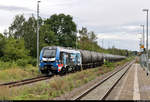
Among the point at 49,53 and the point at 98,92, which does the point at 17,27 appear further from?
the point at 98,92

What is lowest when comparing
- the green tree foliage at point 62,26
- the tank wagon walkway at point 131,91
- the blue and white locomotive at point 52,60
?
the tank wagon walkway at point 131,91

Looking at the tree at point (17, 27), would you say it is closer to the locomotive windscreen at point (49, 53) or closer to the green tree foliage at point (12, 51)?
the green tree foliage at point (12, 51)

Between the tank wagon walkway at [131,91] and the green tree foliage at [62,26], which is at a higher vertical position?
the green tree foliage at [62,26]

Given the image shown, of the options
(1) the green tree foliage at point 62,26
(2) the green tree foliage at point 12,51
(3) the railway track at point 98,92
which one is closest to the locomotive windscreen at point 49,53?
(3) the railway track at point 98,92

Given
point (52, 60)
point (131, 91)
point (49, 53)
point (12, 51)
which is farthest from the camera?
point (12, 51)

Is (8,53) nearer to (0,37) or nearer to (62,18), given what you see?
(0,37)

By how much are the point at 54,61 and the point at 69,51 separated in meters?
4.71

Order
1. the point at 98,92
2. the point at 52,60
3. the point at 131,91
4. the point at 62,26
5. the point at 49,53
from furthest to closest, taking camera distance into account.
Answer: the point at 62,26 < the point at 49,53 < the point at 52,60 < the point at 131,91 < the point at 98,92

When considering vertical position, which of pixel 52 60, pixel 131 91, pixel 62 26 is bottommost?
pixel 131 91

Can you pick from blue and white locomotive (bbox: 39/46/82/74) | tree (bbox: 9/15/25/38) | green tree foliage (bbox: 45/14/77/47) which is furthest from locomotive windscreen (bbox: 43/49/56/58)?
tree (bbox: 9/15/25/38)

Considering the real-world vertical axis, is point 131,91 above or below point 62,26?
below

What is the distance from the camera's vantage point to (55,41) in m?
60.9

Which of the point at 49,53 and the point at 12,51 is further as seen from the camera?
the point at 12,51

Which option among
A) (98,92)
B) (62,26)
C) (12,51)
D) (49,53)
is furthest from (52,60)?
(62,26)
